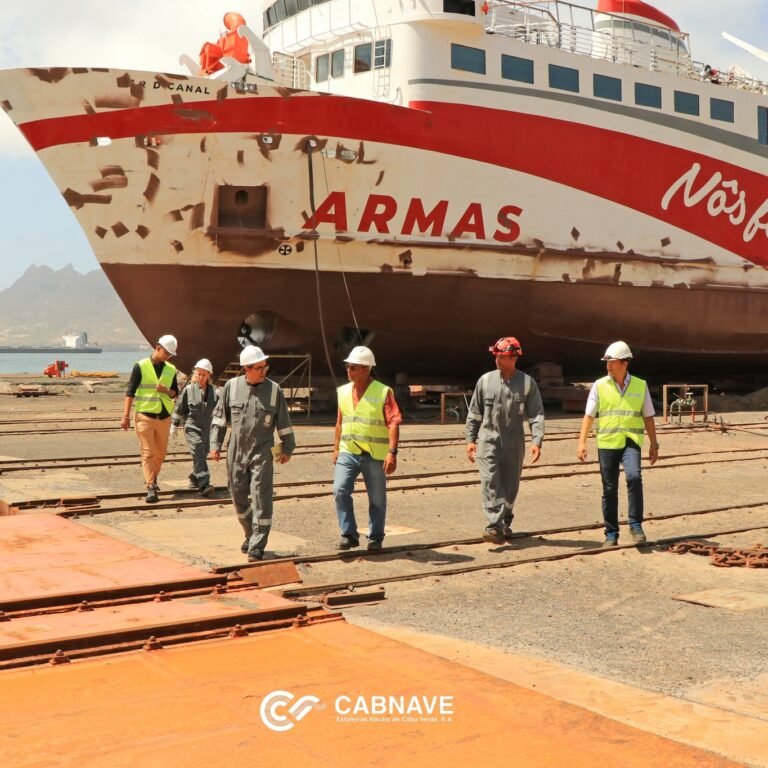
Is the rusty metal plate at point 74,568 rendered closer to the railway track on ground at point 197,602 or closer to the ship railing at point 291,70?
the railway track on ground at point 197,602

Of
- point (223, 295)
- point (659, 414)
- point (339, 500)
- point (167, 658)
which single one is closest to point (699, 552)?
point (339, 500)

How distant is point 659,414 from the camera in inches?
927

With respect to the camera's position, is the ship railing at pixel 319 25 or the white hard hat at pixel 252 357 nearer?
the white hard hat at pixel 252 357

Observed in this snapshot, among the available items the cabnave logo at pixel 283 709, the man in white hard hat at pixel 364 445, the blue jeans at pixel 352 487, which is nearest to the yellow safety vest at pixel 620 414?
the man in white hard hat at pixel 364 445

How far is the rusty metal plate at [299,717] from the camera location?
11.8ft

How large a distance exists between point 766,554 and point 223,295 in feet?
42.5

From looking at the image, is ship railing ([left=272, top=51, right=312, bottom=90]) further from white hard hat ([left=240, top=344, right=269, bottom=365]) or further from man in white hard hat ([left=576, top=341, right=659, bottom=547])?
white hard hat ([left=240, top=344, right=269, bottom=365])

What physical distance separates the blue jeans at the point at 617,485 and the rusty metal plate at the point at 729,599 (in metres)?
1.54

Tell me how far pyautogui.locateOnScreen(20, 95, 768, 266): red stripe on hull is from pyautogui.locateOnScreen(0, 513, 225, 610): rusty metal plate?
1134cm

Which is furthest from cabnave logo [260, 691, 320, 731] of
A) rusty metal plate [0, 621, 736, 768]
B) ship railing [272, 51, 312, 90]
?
ship railing [272, 51, 312, 90]

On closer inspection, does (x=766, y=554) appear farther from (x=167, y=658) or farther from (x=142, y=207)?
(x=142, y=207)

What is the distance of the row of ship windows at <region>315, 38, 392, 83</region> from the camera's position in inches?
803

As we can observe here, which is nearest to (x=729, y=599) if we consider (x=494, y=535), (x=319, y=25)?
(x=494, y=535)

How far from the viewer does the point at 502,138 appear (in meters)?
20.2
